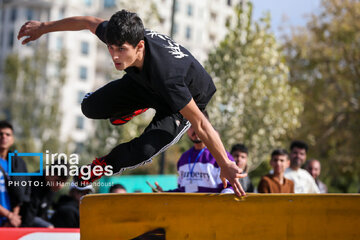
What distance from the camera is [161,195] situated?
435 cm

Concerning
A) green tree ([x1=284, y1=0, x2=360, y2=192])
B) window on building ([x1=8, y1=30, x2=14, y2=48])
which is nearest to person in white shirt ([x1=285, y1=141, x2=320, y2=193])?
green tree ([x1=284, y1=0, x2=360, y2=192])

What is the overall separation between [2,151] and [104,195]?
2972 mm

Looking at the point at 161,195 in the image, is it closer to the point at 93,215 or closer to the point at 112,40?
the point at 93,215

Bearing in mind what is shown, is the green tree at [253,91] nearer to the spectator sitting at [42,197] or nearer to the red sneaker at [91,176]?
the spectator sitting at [42,197]

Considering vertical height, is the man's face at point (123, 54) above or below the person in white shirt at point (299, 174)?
above

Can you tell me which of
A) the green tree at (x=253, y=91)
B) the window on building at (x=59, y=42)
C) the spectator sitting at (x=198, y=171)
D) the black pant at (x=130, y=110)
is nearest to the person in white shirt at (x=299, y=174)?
the spectator sitting at (x=198, y=171)

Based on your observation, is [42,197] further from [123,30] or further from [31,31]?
[123,30]

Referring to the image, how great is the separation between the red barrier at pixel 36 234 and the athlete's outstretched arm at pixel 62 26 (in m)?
1.88

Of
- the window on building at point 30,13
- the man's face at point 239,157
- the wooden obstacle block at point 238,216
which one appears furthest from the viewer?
the window on building at point 30,13

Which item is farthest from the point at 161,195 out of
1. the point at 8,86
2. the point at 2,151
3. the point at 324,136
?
the point at 8,86

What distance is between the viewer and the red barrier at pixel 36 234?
16.8 feet

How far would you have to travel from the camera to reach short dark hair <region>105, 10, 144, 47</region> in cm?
407

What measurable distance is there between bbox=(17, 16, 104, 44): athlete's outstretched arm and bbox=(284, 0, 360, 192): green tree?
1775 cm

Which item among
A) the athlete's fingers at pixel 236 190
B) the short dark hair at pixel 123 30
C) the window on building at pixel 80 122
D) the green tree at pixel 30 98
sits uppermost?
the short dark hair at pixel 123 30
